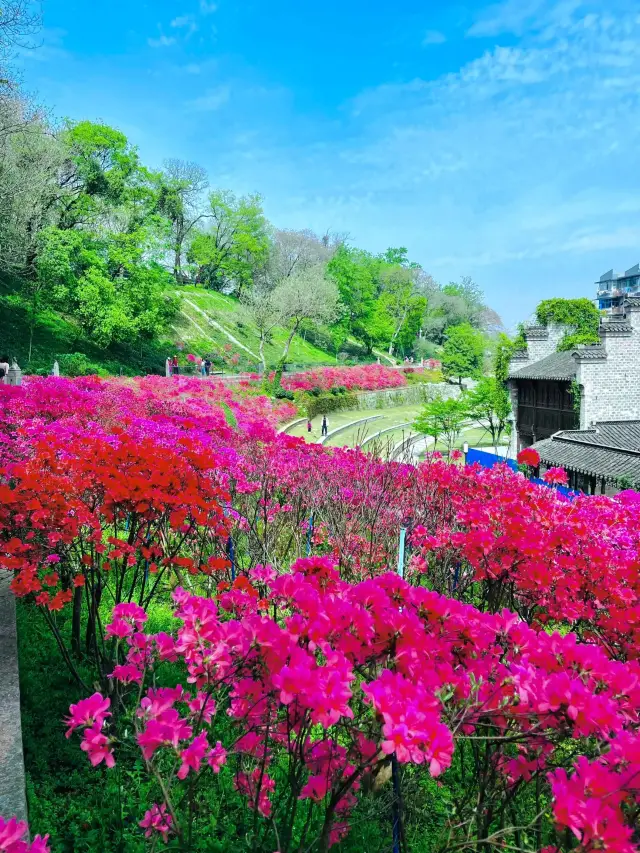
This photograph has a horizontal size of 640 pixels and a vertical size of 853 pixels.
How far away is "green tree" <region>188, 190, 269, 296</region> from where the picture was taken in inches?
2234

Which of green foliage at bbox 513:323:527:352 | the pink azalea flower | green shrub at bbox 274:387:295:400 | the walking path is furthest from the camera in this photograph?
green shrub at bbox 274:387:295:400

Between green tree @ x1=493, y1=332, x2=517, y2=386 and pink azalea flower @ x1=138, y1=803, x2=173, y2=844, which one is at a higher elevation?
green tree @ x1=493, y1=332, x2=517, y2=386

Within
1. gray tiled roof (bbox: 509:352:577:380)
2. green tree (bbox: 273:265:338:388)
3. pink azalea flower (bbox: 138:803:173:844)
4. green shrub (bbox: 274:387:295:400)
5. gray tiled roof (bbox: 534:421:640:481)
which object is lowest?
gray tiled roof (bbox: 534:421:640:481)

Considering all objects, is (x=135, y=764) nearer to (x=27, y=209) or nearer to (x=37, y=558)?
(x=37, y=558)

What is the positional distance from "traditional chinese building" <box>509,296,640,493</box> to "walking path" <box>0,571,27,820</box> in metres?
15.4

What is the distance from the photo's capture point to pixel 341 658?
72.5 inches

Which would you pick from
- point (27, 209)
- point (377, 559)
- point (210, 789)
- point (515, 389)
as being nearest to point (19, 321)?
point (27, 209)

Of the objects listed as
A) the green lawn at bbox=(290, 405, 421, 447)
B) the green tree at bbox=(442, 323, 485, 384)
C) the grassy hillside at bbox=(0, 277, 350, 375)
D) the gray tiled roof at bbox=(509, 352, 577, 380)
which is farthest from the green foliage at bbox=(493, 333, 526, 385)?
the green tree at bbox=(442, 323, 485, 384)

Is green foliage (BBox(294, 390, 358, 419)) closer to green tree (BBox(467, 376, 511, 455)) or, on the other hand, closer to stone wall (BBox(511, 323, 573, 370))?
green tree (BBox(467, 376, 511, 455))

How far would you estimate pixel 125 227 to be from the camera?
30.8 m

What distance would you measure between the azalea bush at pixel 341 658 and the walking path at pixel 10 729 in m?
0.33

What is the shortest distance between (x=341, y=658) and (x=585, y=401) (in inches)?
1007

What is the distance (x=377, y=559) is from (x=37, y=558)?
400cm

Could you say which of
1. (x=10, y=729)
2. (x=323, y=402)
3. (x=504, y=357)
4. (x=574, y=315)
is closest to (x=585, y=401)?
(x=504, y=357)
